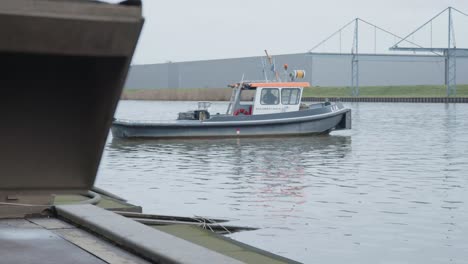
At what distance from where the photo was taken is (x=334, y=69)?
111 metres

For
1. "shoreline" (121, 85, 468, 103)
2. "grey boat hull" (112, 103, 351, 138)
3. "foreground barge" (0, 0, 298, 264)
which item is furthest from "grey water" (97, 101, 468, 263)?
"shoreline" (121, 85, 468, 103)

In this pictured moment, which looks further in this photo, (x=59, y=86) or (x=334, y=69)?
(x=334, y=69)

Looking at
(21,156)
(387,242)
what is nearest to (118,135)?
(387,242)

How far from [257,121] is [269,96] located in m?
0.99

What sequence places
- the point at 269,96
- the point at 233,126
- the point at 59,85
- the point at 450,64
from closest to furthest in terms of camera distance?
the point at 59,85 < the point at 233,126 < the point at 269,96 < the point at 450,64

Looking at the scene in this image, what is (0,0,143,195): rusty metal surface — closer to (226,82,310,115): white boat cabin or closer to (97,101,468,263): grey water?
(97,101,468,263): grey water

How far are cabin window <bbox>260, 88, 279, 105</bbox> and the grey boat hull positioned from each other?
1.54 feet

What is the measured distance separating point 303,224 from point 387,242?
1.69m

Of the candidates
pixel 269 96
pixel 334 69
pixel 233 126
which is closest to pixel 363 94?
pixel 334 69

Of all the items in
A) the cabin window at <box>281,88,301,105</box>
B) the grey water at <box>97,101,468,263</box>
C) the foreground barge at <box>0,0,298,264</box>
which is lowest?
the grey water at <box>97,101,468,263</box>

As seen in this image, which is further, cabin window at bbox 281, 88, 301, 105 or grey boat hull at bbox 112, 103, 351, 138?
cabin window at bbox 281, 88, 301, 105

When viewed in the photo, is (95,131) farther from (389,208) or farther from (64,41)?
(389,208)

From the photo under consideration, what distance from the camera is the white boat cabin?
30.8 metres

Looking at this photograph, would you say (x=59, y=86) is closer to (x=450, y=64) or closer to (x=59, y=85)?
(x=59, y=85)
